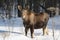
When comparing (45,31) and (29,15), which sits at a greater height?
(29,15)

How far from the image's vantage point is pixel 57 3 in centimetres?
2405

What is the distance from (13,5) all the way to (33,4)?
Result: 1.97 metres

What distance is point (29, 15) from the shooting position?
33.5 feet

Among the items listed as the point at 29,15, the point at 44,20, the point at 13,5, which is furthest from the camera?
the point at 13,5

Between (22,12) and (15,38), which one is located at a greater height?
(22,12)

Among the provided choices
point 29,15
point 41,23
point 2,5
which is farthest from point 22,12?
point 2,5

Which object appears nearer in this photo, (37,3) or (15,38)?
(15,38)

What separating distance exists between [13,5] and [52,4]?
3.64 meters

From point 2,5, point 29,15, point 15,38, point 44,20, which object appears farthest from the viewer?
point 2,5

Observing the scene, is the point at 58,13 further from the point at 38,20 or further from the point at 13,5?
the point at 38,20

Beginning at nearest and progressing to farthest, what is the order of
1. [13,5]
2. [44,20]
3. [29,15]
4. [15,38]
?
[15,38]
[29,15]
[44,20]
[13,5]

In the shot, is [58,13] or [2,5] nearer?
[2,5]

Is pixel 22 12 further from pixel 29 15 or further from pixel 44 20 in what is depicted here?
pixel 44 20

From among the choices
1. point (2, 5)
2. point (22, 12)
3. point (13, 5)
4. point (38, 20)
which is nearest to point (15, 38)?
point (22, 12)
